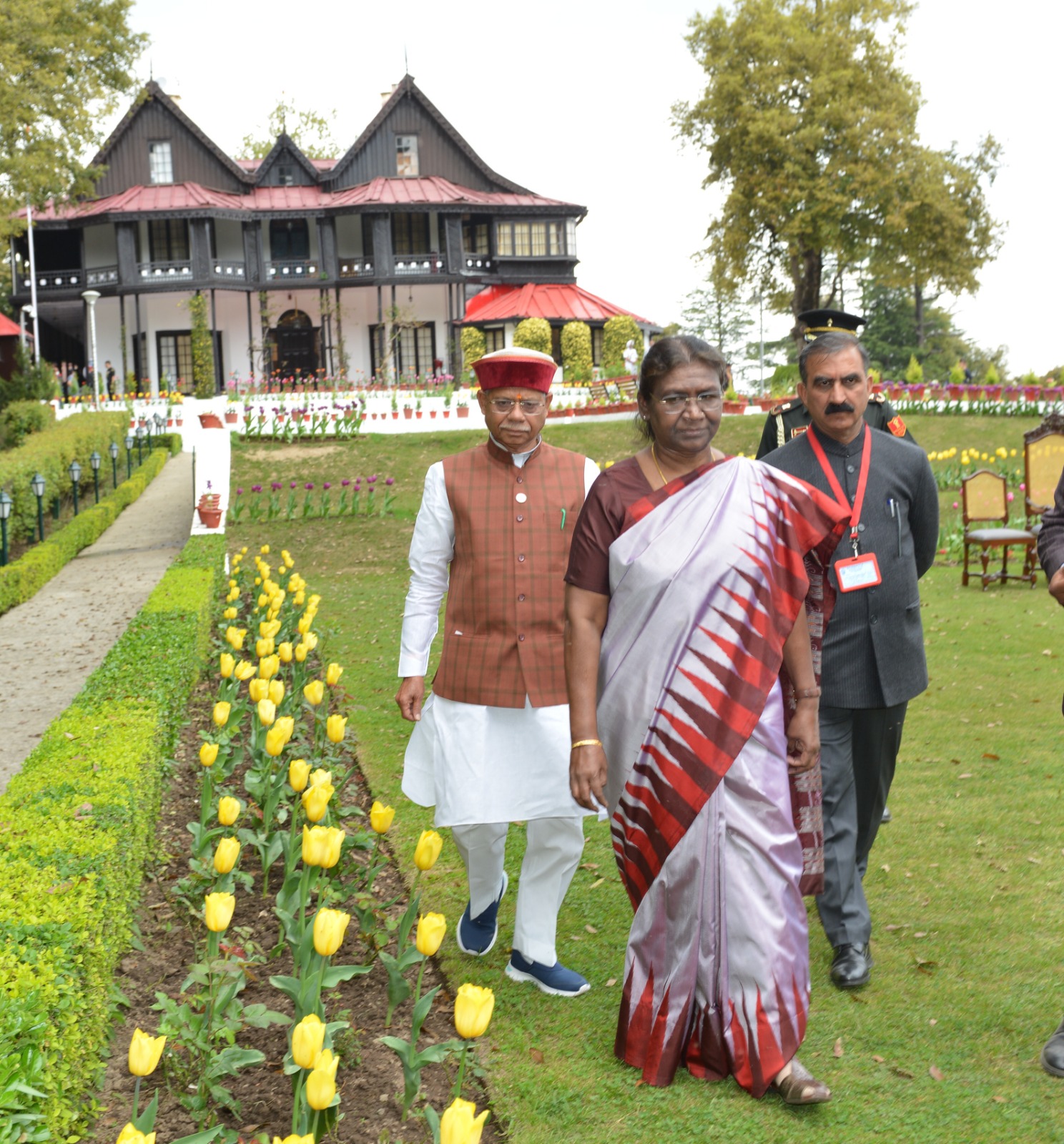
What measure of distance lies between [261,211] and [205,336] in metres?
4.85

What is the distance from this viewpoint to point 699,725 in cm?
300

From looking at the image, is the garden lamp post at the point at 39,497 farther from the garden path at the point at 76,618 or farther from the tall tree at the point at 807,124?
the tall tree at the point at 807,124

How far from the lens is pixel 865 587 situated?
3.82 meters

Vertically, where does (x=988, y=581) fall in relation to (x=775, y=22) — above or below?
below

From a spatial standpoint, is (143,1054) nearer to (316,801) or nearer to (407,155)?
(316,801)

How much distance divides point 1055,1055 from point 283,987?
202 centimetres

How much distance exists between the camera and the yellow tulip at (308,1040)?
2.21 m

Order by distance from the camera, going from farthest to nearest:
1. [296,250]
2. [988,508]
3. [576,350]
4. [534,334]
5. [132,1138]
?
[296,250]
[576,350]
[534,334]
[988,508]
[132,1138]

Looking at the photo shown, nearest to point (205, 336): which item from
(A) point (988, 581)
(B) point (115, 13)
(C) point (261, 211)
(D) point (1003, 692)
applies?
(C) point (261, 211)

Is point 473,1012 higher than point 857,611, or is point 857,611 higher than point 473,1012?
point 857,611

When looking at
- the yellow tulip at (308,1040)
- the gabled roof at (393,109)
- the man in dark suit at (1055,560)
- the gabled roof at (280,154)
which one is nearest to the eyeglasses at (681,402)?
the man in dark suit at (1055,560)

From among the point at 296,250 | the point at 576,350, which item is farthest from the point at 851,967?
the point at 296,250

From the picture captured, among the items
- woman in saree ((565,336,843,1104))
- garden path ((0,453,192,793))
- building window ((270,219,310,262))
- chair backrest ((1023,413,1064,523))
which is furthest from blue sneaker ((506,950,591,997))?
building window ((270,219,310,262))

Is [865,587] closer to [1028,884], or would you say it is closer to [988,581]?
[1028,884]
